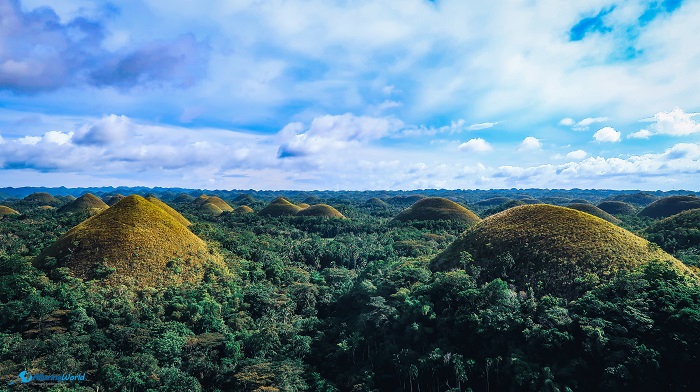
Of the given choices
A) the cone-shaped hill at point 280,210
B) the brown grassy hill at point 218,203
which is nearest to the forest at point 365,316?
the cone-shaped hill at point 280,210

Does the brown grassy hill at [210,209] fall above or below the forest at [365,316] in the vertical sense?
above

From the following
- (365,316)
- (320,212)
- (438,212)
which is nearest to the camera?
(365,316)

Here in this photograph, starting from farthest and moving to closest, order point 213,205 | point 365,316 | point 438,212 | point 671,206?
1. point 213,205
2. point 671,206
3. point 438,212
4. point 365,316

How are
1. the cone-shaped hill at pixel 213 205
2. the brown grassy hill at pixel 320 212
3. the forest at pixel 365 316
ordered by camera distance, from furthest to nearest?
the cone-shaped hill at pixel 213 205
the brown grassy hill at pixel 320 212
the forest at pixel 365 316

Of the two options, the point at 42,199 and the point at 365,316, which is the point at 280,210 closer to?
the point at 365,316

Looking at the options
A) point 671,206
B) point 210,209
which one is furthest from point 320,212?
point 671,206

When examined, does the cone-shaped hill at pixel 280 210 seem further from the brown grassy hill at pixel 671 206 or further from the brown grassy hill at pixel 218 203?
the brown grassy hill at pixel 671 206

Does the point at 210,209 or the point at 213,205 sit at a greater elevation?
the point at 213,205

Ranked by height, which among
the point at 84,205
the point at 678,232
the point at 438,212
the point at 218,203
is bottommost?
the point at 678,232

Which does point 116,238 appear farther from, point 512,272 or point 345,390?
point 512,272
